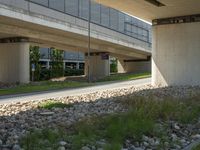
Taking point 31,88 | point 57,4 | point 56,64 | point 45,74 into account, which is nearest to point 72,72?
point 56,64

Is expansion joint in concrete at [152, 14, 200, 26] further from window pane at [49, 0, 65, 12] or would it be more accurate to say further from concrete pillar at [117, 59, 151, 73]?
concrete pillar at [117, 59, 151, 73]

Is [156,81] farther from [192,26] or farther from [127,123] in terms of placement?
[127,123]

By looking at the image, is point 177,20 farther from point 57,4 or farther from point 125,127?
point 57,4

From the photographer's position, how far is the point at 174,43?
31.1m

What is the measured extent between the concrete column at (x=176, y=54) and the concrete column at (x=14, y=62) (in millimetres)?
17445

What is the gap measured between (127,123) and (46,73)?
64.9 metres

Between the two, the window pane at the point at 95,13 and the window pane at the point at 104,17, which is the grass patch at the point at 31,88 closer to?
the window pane at the point at 95,13

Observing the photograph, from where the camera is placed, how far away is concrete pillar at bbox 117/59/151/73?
89569mm

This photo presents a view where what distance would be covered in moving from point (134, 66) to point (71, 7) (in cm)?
4031

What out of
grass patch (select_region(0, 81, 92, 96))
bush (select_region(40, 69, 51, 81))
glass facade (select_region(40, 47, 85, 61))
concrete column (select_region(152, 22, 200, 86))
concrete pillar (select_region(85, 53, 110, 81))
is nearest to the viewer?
concrete column (select_region(152, 22, 200, 86))

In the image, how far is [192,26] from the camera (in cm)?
3022

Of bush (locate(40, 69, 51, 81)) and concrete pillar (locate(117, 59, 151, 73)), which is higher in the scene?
concrete pillar (locate(117, 59, 151, 73))

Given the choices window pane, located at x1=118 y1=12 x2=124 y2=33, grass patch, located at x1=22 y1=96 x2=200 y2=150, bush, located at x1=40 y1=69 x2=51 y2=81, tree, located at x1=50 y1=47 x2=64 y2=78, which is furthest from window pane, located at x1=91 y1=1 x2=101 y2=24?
grass patch, located at x1=22 y1=96 x2=200 y2=150

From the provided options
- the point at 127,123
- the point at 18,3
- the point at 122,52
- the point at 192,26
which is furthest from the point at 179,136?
the point at 122,52
